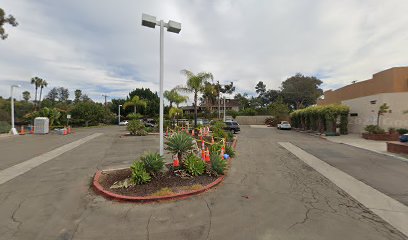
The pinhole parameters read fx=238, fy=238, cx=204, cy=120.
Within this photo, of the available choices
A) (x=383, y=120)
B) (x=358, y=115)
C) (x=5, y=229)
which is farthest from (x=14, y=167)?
(x=358, y=115)

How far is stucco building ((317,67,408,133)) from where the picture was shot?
21.1 m

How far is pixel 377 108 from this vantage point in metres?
22.5

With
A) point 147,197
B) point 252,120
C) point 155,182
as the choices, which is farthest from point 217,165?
point 252,120

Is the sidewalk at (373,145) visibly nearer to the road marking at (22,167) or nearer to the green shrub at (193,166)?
the green shrub at (193,166)

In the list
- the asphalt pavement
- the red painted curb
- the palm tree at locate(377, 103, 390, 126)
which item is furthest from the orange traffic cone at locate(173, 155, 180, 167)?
→ the palm tree at locate(377, 103, 390, 126)

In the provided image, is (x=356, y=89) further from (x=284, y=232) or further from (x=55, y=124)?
(x=55, y=124)

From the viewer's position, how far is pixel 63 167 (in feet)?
31.8

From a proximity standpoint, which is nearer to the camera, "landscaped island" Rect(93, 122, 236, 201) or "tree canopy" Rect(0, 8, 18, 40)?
"landscaped island" Rect(93, 122, 236, 201)

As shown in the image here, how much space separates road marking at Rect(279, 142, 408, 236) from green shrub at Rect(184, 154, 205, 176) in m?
4.27

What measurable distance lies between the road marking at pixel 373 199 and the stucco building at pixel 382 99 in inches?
672

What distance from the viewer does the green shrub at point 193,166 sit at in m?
7.48

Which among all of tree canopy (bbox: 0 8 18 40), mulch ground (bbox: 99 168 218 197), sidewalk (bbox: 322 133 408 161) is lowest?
mulch ground (bbox: 99 168 218 197)

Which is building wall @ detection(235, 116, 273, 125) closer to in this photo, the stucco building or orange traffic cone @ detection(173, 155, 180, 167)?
the stucco building

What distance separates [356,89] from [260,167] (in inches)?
925
